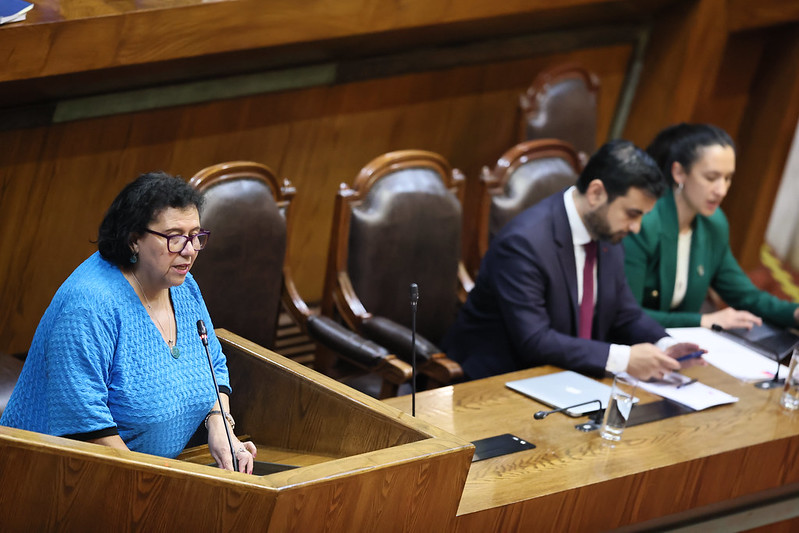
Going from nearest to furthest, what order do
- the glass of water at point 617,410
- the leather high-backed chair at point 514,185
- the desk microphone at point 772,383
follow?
the glass of water at point 617,410 < the desk microphone at point 772,383 < the leather high-backed chair at point 514,185

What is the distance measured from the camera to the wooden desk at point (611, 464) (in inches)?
69.1

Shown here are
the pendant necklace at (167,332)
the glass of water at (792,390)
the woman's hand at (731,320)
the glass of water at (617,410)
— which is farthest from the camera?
the woman's hand at (731,320)

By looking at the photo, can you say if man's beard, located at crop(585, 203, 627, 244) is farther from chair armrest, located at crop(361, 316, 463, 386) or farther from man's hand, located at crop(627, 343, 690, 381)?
chair armrest, located at crop(361, 316, 463, 386)

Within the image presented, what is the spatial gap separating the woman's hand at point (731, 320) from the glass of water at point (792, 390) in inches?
18.6

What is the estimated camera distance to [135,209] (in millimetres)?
1617

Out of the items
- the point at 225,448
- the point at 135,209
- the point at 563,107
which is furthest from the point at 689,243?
the point at 135,209

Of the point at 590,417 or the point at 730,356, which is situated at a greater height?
the point at 730,356

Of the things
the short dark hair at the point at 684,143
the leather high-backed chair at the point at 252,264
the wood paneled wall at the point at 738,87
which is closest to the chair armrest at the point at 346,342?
the leather high-backed chair at the point at 252,264

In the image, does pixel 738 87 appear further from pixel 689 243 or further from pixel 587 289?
pixel 587 289

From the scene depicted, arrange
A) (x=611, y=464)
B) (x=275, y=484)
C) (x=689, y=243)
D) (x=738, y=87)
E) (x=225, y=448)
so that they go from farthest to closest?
1. (x=738, y=87)
2. (x=689, y=243)
3. (x=611, y=464)
4. (x=225, y=448)
5. (x=275, y=484)

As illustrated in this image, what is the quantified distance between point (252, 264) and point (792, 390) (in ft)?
4.07

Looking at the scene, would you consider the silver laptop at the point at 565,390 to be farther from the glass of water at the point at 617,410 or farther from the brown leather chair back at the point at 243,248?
the brown leather chair back at the point at 243,248

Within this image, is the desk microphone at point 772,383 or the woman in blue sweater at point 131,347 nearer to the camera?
the woman in blue sweater at point 131,347

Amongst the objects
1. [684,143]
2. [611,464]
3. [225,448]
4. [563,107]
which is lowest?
[225,448]
